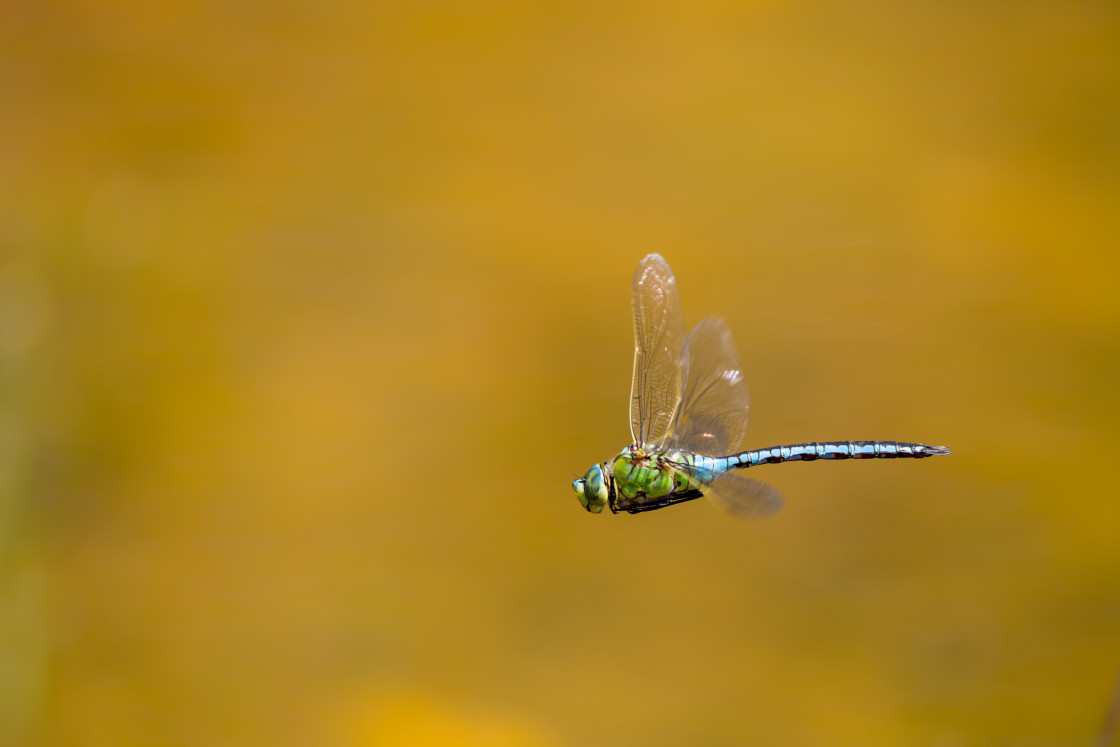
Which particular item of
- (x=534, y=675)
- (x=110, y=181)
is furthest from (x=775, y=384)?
(x=110, y=181)

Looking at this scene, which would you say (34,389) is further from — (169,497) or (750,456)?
(750,456)

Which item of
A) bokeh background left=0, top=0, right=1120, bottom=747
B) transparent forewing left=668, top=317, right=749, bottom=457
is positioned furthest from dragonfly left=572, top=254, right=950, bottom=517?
bokeh background left=0, top=0, right=1120, bottom=747

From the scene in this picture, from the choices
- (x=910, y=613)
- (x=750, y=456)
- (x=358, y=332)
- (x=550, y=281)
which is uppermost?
(x=550, y=281)

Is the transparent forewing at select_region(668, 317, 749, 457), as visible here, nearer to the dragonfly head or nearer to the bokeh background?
the dragonfly head

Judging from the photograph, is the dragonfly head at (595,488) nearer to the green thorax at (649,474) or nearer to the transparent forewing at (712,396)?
the green thorax at (649,474)

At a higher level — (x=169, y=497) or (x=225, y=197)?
(x=225, y=197)

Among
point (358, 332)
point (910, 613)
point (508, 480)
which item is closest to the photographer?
point (910, 613)

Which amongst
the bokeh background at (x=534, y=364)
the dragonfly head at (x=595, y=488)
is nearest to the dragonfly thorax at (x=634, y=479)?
the dragonfly head at (x=595, y=488)
